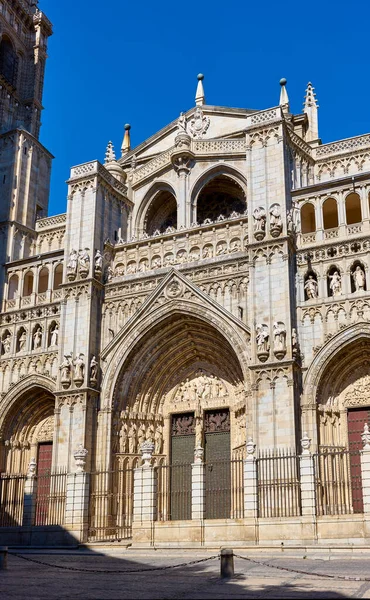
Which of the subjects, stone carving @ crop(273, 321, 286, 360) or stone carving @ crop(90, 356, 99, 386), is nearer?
stone carving @ crop(273, 321, 286, 360)

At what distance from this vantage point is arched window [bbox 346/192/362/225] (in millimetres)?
25312

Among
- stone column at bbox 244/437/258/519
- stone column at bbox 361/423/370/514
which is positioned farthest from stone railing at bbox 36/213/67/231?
stone column at bbox 361/423/370/514

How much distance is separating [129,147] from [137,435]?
16.3 metres

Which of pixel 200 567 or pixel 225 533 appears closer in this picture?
pixel 200 567

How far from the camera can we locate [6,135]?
33.3 metres

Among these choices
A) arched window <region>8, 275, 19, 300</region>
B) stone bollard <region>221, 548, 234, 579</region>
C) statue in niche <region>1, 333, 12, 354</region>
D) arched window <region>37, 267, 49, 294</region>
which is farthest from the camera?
arched window <region>8, 275, 19, 300</region>

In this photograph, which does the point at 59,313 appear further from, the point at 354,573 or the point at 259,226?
the point at 354,573

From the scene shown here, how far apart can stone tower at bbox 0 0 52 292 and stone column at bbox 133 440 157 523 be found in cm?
1353

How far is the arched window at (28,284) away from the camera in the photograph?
3058 cm

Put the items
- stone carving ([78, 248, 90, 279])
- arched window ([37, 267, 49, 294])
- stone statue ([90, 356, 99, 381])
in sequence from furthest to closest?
arched window ([37, 267, 49, 294]), stone carving ([78, 248, 90, 279]), stone statue ([90, 356, 99, 381])

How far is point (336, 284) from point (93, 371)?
9.18 meters

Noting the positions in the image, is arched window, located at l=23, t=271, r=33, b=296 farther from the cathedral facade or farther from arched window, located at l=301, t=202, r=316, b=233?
arched window, located at l=301, t=202, r=316, b=233

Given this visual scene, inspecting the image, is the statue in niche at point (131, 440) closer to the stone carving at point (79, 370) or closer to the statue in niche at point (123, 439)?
the statue in niche at point (123, 439)

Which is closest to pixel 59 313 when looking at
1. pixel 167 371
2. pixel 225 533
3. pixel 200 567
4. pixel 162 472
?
pixel 167 371
